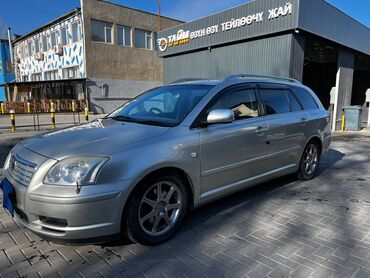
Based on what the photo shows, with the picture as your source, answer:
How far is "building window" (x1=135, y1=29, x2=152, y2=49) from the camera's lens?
90.1 feet

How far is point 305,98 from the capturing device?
520cm

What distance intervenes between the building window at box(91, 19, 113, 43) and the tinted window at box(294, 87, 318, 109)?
2268 cm

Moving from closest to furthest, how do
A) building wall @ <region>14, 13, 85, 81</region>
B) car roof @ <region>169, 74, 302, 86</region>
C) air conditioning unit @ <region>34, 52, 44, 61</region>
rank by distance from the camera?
1. car roof @ <region>169, 74, 302, 86</region>
2. building wall @ <region>14, 13, 85, 81</region>
3. air conditioning unit @ <region>34, 52, 44, 61</region>

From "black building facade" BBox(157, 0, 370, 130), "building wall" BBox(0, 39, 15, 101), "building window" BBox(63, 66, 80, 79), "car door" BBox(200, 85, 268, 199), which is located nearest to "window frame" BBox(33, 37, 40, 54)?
"building window" BBox(63, 66, 80, 79)

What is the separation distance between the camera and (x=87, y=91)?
79.6ft

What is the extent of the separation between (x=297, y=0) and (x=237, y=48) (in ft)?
10.3

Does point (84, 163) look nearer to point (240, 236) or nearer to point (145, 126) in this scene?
point (145, 126)

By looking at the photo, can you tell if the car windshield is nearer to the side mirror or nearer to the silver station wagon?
the silver station wagon

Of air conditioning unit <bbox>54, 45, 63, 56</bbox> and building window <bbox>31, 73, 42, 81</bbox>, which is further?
building window <bbox>31, 73, 42, 81</bbox>

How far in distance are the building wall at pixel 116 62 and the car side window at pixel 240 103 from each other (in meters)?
22.4

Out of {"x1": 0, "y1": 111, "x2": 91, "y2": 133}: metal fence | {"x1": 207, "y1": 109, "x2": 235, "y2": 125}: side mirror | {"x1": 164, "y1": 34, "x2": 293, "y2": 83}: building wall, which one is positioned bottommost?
{"x1": 0, "y1": 111, "x2": 91, "y2": 133}: metal fence

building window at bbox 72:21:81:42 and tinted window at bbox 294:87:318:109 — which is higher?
building window at bbox 72:21:81:42

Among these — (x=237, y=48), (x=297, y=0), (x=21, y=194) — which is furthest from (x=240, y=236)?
(x=237, y=48)

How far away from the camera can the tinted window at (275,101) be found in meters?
4.26
